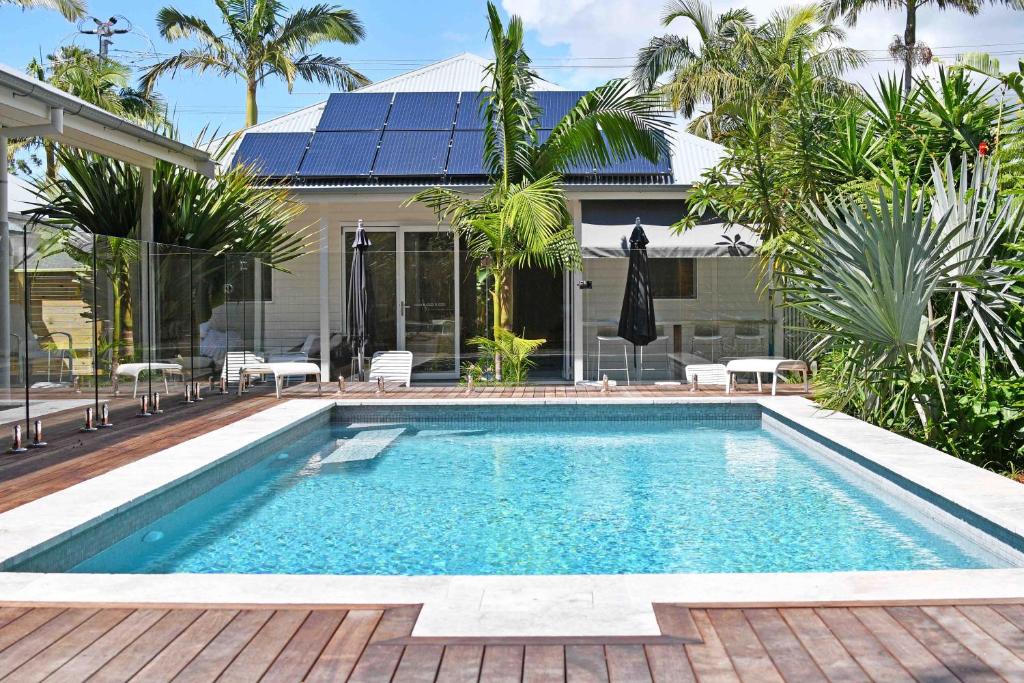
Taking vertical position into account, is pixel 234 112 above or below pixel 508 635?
above

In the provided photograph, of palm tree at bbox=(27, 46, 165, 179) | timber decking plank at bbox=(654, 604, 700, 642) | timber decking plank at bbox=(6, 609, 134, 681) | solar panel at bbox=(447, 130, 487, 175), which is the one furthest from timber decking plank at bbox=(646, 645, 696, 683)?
palm tree at bbox=(27, 46, 165, 179)

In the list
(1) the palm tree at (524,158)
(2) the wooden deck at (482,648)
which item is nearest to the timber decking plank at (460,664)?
(2) the wooden deck at (482,648)

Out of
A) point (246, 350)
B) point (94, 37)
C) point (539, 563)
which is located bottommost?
point (539, 563)

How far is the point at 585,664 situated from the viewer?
3566 millimetres

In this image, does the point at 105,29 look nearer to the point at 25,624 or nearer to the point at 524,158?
the point at 524,158

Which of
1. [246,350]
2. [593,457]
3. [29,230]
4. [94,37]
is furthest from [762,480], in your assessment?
[94,37]

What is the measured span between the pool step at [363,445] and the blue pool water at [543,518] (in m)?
0.15

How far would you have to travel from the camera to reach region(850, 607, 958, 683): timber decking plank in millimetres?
3451

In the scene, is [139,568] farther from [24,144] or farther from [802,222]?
[24,144]

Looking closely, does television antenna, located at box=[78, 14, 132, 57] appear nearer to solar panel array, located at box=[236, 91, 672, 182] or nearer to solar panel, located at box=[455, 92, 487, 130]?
solar panel array, located at box=[236, 91, 672, 182]

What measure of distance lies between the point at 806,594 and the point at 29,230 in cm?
692

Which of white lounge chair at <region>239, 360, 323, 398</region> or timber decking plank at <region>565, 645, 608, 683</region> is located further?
white lounge chair at <region>239, 360, 323, 398</region>

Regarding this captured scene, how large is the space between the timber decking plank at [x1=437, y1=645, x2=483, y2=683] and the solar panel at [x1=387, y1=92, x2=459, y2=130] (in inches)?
570

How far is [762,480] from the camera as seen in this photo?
29.0ft
